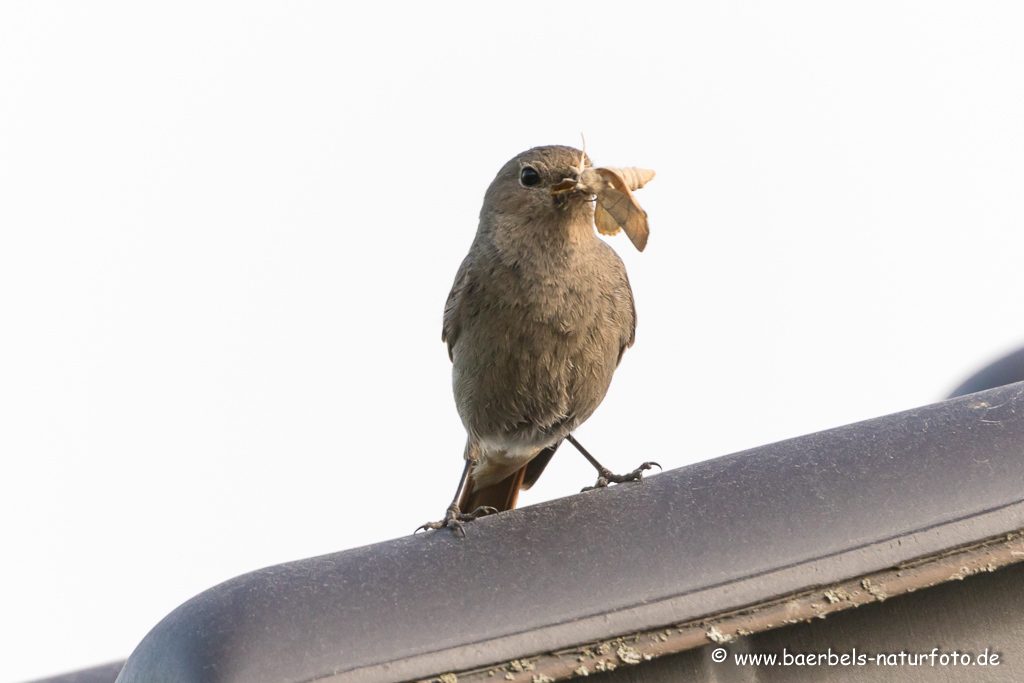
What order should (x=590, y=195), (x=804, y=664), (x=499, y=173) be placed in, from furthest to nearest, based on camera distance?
1. (x=499, y=173)
2. (x=590, y=195)
3. (x=804, y=664)

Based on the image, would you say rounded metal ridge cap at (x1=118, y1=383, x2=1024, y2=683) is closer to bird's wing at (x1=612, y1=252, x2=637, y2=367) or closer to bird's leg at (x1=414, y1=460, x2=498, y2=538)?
bird's leg at (x1=414, y1=460, x2=498, y2=538)

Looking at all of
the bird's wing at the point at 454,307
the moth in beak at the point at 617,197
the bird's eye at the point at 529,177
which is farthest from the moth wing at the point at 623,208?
the bird's wing at the point at 454,307

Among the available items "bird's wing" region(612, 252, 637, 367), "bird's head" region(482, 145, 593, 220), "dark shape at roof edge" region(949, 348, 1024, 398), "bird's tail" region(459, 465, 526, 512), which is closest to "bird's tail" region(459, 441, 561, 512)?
"bird's tail" region(459, 465, 526, 512)

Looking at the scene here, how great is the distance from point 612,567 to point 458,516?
128 centimetres

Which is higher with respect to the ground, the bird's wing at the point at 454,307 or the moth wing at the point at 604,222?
the moth wing at the point at 604,222

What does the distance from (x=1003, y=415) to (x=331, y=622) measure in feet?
4.58

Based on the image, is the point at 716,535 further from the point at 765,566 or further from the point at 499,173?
the point at 499,173

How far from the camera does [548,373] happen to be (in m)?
3.46

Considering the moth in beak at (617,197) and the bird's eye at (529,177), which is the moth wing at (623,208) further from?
the bird's eye at (529,177)

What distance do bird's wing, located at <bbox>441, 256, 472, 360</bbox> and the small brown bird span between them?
0.04ft

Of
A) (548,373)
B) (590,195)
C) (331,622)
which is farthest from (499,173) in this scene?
(331,622)

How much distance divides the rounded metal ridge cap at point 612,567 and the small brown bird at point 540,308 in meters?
1.46

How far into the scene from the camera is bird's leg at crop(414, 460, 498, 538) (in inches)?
94.5

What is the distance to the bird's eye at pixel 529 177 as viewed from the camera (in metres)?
3.59
